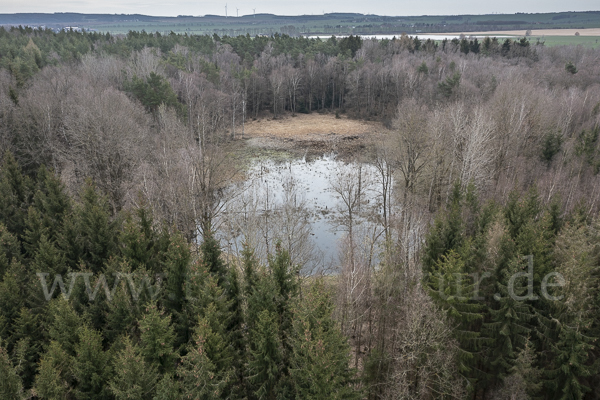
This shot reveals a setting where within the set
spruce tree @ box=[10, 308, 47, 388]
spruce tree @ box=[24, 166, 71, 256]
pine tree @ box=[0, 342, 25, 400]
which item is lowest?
spruce tree @ box=[10, 308, 47, 388]

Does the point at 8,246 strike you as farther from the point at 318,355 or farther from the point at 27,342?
the point at 318,355

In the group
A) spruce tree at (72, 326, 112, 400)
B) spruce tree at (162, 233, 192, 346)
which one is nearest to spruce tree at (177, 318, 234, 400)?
spruce tree at (72, 326, 112, 400)

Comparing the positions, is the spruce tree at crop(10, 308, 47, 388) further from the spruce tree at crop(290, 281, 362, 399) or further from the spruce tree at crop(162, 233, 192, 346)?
the spruce tree at crop(290, 281, 362, 399)

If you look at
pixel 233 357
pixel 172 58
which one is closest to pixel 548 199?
pixel 233 357

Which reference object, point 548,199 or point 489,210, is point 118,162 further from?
point 548,199

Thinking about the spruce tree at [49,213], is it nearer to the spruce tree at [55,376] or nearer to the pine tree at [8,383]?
the spruce tree at [55,376]

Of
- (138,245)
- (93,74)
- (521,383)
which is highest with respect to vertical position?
(93,74)

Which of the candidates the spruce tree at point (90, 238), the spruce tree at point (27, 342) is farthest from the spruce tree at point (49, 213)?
the spruce tree at point (27, 342)

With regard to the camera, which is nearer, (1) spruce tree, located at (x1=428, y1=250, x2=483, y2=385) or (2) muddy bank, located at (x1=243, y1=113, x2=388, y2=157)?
(1) spruce tree, located at (x1=428, y1=250, x2=483, y2=385)
